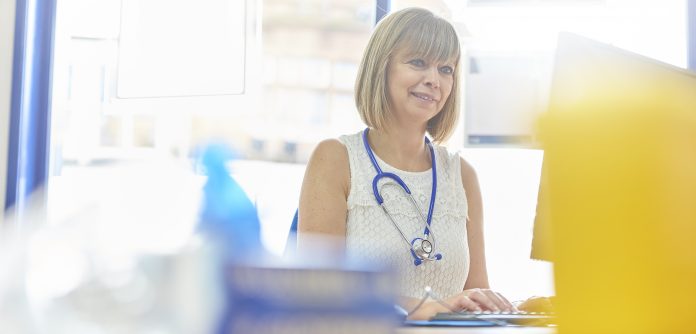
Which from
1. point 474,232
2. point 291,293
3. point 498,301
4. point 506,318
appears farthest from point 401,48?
point 291,293

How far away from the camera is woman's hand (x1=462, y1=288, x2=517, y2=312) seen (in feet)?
3.56

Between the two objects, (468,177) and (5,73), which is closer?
(468,177)

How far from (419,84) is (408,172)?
198mm

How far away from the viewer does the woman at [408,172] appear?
1590mm

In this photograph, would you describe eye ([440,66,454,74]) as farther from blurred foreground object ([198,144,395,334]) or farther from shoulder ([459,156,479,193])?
blurred foreground object ([198,144,395,334])

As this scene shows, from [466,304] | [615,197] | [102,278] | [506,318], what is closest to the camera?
[102,278]

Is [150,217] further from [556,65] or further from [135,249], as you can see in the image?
[556,65]

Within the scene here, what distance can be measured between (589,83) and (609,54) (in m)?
0.03

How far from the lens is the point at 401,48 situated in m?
1.73

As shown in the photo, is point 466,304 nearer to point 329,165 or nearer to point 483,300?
point 483,300

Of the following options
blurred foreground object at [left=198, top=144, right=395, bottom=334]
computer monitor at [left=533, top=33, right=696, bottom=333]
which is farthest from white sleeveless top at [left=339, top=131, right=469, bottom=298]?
blurred foreground object at [left=198, top=144, right=395, bottom=334]

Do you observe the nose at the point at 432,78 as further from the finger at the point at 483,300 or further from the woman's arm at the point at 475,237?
the finger at the point at 483,300

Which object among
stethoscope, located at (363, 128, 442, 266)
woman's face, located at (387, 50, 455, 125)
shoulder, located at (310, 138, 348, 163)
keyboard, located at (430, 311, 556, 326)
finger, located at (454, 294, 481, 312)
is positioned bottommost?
finger, located at (454, 294, 481, 312)

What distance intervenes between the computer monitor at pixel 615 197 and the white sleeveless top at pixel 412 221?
97 centimetres
